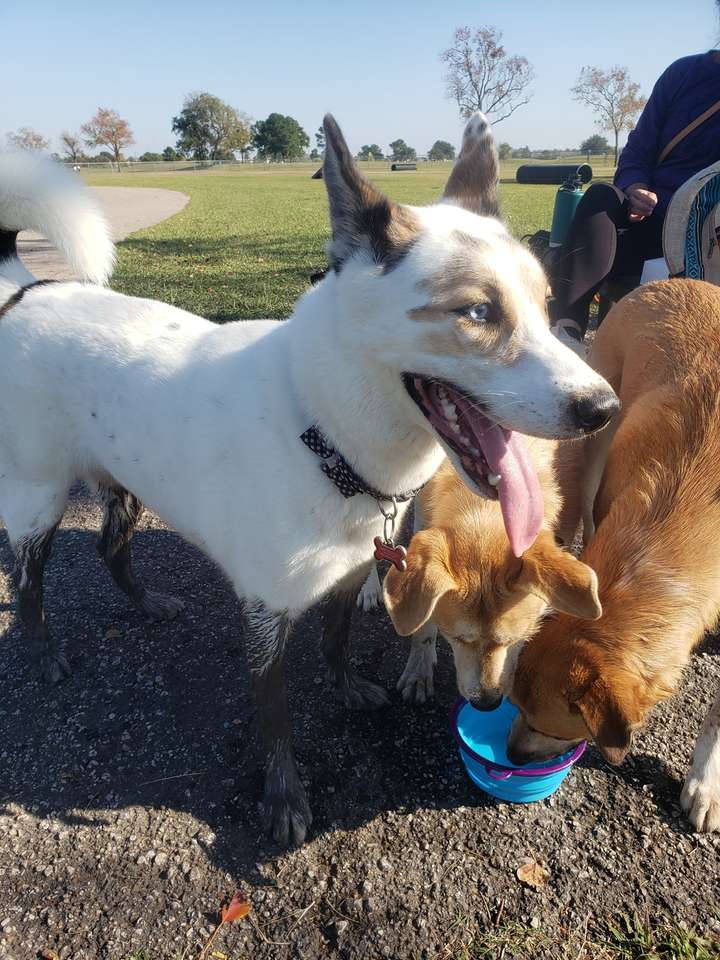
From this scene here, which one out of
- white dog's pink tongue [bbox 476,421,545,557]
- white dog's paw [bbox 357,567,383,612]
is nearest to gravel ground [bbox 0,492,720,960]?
white dog's paw [bbox 357,567,383,612]

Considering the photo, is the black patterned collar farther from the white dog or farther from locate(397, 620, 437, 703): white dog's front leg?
locate(397, 620, 437, 703): white dog's front leg

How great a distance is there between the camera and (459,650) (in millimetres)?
2223

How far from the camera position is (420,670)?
9.27 ft

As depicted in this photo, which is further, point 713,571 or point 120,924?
point 713,571

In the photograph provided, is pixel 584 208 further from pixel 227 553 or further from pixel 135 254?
pixel 135 254

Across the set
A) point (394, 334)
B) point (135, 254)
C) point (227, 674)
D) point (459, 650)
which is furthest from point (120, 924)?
point (135, 254)

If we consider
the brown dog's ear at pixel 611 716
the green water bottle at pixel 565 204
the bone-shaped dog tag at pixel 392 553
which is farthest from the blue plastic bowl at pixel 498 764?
the green water bottle at pixel 565 204

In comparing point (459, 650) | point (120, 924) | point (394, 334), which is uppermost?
point (394, 334)

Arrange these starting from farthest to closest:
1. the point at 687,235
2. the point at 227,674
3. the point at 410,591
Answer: the point at 687,235 → the point at 227,674 → the point at 410,591

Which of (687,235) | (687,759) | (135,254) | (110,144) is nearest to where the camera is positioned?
(687,759)

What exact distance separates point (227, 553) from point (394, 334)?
1002 mm

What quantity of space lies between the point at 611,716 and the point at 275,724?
3.94 feet

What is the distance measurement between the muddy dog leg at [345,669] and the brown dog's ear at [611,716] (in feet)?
3.60

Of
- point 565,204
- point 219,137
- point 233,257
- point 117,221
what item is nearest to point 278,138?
point 219,137
